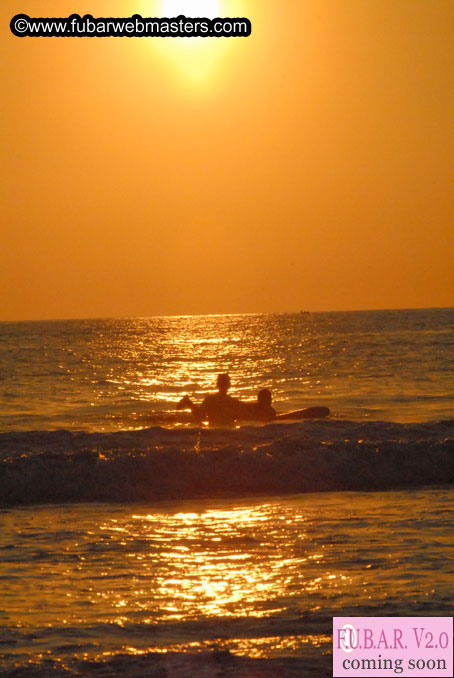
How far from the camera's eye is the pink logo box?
24.3 ft

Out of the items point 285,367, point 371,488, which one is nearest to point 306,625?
point 371,488

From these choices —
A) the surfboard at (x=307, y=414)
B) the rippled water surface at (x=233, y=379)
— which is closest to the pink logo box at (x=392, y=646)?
the surfboard at (x=307, y=414)

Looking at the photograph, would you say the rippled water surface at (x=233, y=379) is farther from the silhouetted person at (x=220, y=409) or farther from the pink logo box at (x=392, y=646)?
the pink logo box at (x=392, y=646)

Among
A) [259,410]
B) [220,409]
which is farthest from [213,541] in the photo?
[259,410]

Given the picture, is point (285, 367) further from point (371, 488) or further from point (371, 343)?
point (371, 488)

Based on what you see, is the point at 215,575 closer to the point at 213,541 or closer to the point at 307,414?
the point at 213,541

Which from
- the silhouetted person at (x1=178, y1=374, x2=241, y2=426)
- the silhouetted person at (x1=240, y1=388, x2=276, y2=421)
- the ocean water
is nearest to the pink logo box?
the ocean water

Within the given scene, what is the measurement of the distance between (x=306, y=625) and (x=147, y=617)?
4.67 feet

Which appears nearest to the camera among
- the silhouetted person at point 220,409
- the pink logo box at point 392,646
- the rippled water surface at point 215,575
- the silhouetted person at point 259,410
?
the pink logo box at point 392,646

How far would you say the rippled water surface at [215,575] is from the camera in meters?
8.10

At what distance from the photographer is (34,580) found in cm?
980

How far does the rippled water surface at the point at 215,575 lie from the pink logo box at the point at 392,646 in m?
Answer: 0.19

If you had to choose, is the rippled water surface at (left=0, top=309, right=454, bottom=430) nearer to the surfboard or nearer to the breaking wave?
the surfboard

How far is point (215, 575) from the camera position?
9.83 m
